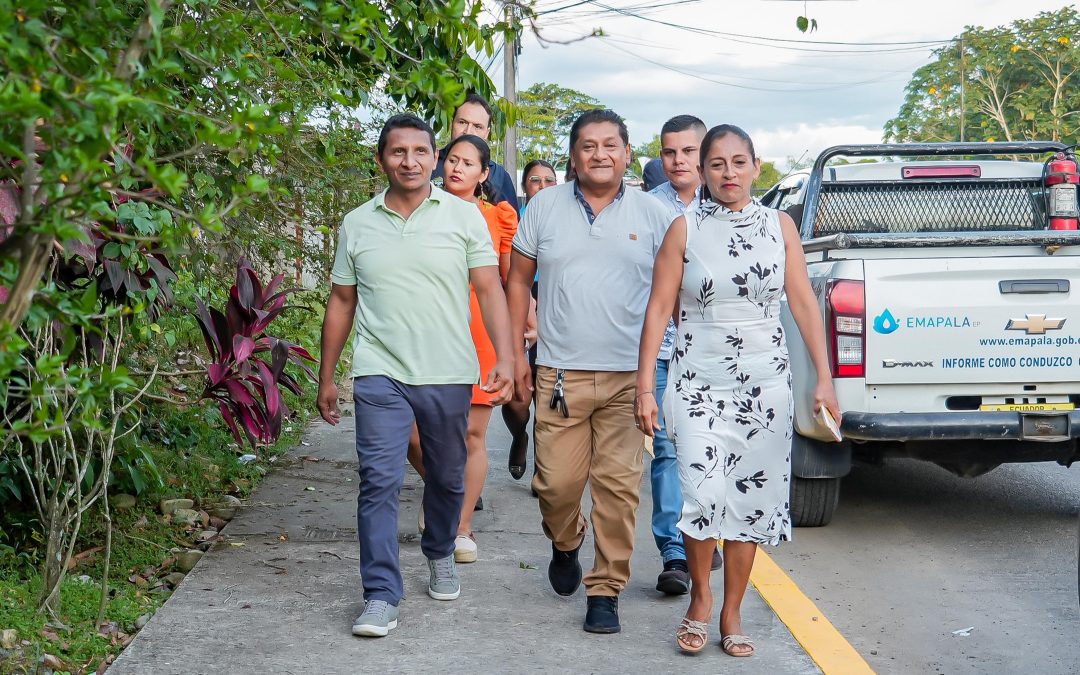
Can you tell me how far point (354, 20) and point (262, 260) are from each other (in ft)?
22.0

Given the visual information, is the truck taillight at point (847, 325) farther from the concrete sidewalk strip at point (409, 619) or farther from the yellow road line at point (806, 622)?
the concrete sidewalk strip at point (409, 619)

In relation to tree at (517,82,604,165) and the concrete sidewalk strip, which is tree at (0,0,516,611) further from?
tree at (517,82,604,165)

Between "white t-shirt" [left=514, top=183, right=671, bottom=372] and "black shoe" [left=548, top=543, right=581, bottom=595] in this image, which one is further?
"black shoe" [left=548, top=543, right=581, bottom=595]

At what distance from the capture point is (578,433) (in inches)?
193

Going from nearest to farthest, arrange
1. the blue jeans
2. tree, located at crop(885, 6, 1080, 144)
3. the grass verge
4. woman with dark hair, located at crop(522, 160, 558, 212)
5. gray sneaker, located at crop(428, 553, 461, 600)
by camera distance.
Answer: the grass verge, gray sneaker, located at crop(428, 553, 461, 600), the blue jeans, woman with dark hair, located at crop(522, 160, 558, 212), tree, located at crop(885, 6, 1080, 144)

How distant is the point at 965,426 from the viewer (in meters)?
5.98

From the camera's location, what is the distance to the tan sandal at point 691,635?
4.48 meters

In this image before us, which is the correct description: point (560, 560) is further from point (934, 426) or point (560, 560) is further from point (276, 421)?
point (934, 426)

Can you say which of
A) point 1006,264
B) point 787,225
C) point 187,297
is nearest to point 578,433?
point 787,225

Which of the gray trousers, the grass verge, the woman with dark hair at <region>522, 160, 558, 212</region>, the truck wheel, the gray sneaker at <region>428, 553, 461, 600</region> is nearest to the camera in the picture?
the grass verge

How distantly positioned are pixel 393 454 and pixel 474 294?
Answer: 1.30 meters

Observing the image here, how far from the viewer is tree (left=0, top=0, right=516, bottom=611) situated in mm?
2367

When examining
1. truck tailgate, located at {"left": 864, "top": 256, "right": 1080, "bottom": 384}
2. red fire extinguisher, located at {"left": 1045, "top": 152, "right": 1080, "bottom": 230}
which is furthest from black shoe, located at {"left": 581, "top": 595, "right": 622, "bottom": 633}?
red fire extinguisher, located at {"left": 1045, "top": 152, "right": 1080, "bottom": 230}

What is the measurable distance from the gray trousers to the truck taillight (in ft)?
6.45
